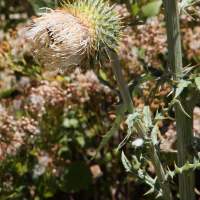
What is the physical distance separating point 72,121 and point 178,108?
1.53 meters

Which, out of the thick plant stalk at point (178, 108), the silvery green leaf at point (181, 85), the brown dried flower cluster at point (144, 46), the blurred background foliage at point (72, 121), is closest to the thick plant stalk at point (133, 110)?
the thick plant stalk at point (178, 108)

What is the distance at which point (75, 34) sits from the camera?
154 cm

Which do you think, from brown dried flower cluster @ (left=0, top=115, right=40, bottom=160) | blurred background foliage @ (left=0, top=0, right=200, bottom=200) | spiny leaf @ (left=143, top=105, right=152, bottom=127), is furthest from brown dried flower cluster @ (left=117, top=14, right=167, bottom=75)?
brown dried flower cluster @ (left=0, top=115, right=40, bottom=160)

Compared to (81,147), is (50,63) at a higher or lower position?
higher

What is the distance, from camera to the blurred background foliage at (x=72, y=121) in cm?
269

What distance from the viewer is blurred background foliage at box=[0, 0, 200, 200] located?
2.69 metres

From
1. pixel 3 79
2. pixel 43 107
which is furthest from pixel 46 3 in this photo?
pixel 43 107

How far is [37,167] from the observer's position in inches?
108

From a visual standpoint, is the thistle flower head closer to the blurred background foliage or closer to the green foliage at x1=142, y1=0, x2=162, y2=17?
the blurred background foliage

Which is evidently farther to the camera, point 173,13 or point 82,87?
point 82,87

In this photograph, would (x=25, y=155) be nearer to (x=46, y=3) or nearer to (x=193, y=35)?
(x=46, y=3)

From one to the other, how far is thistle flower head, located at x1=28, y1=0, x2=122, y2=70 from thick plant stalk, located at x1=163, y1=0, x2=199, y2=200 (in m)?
0.35

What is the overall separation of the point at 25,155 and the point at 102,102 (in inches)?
42.2

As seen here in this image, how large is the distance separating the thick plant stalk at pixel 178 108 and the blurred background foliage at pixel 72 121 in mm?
542
